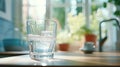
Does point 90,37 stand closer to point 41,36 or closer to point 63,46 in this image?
point 63,46

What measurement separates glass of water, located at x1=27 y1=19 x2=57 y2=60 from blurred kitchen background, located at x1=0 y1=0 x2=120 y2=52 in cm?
233

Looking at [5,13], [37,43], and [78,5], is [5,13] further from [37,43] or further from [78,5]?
[37,43]

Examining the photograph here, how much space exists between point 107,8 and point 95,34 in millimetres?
413

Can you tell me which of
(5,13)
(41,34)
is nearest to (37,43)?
(41,34)

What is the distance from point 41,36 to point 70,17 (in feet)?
8.28

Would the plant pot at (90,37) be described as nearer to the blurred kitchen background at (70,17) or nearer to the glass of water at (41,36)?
the blurred kitchen background at (70,17)

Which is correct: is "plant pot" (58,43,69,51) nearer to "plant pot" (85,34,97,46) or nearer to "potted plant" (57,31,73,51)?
"potted plant" (57,31,73,51)

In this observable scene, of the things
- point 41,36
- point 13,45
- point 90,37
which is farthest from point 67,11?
point 41,36

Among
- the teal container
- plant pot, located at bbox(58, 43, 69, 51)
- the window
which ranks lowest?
plant pot, located at bbox(58, 43, 69, 51)

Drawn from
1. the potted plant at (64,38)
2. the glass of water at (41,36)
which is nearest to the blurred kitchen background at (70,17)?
the potted plant at (64,38)

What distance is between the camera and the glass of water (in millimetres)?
818

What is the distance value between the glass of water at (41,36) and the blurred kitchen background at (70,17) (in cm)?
233

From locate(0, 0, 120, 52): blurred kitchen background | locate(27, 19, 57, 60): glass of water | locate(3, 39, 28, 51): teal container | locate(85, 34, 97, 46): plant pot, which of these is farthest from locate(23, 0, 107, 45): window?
locate(27, 19, 57, 60): glass of water

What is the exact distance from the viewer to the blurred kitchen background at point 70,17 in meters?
3.25
